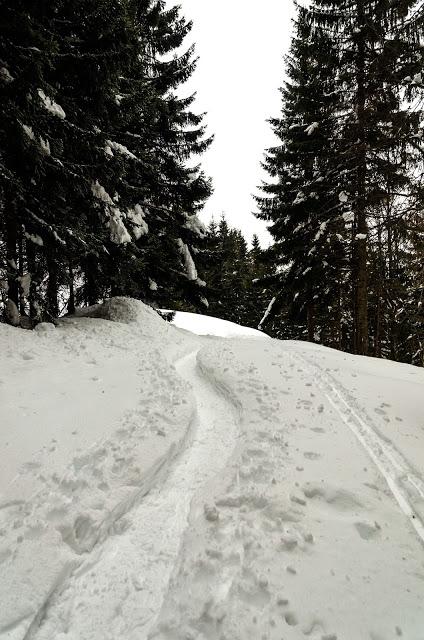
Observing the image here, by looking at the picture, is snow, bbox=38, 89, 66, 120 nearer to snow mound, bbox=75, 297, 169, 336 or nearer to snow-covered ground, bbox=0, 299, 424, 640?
snow-covered ground, bbox=0, 299, 424, 640

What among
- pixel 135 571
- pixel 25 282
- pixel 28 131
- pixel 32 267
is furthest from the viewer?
pixel 32 267

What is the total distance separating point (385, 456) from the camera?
4945 mm

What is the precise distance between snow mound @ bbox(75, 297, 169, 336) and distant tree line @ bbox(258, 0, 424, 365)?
6.90 metres

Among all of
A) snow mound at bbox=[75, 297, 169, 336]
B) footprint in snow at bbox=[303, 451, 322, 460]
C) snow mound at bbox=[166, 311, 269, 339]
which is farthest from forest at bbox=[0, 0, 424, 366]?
footprint in snow at bbox=[303, 451, 322, 460]

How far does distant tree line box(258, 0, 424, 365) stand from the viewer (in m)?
6.79

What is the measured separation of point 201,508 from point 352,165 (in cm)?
1252

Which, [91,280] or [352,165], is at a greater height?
[352,165]

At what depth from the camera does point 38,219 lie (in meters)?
8.81

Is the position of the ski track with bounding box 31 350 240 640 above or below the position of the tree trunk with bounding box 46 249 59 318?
below

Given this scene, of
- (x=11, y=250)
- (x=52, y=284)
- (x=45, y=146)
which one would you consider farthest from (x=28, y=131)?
(x=52, y=284)

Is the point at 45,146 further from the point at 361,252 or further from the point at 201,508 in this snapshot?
the point at 361,252

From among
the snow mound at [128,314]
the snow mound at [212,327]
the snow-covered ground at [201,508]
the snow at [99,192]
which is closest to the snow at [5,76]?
the snow at [99,192]

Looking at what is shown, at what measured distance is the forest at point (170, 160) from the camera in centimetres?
735

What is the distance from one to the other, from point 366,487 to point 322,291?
15.0m
